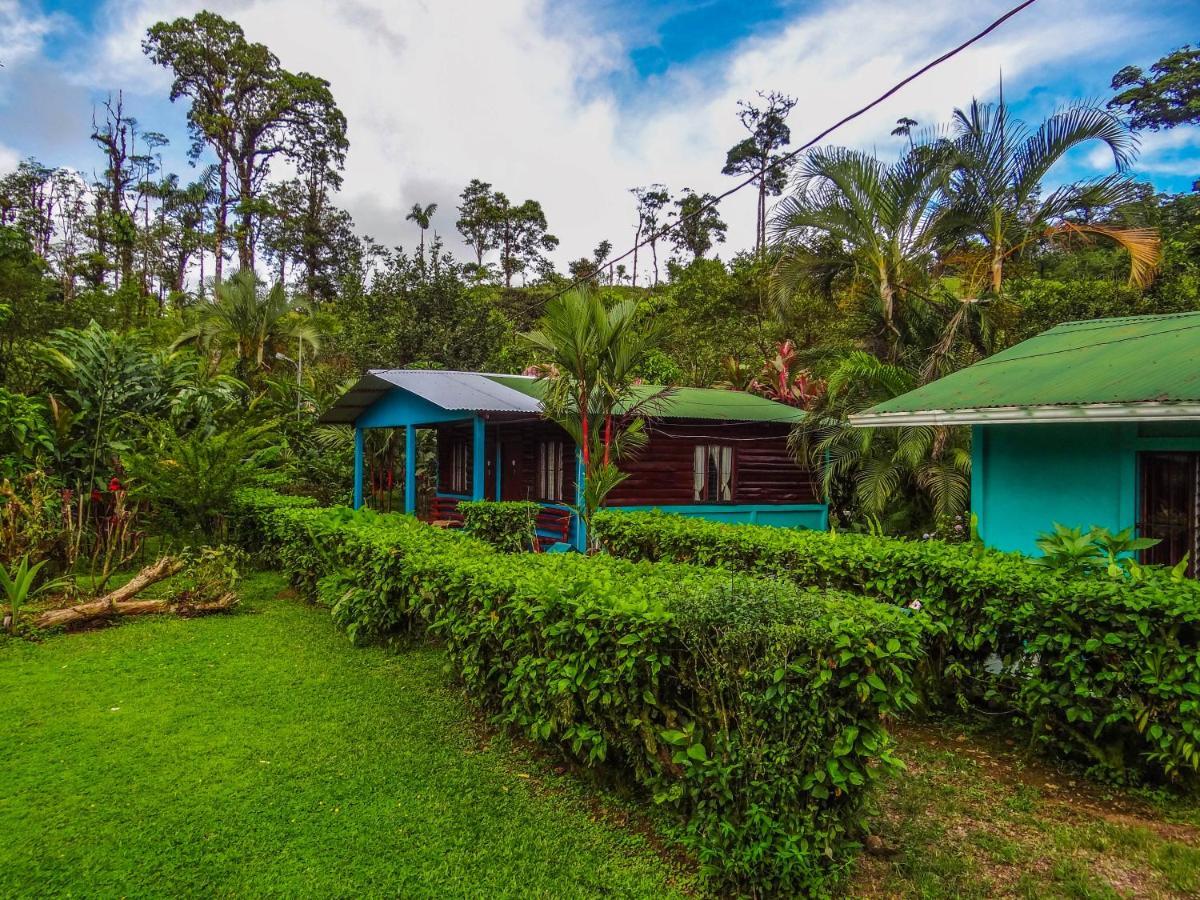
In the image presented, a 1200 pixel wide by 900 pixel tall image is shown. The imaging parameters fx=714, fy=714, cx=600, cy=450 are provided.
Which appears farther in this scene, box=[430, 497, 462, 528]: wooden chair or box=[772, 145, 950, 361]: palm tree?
box=[430, 497, 462, 528]: wooden chair

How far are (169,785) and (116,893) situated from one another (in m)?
0.97

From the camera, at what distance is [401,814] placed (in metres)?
3.41

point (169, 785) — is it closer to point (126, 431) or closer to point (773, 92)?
point (126, 431)

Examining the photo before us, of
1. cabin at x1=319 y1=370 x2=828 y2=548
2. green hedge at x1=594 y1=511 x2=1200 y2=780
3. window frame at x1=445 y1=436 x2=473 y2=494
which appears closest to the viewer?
green hedge at x1=594 y1=511 x2=1200 y2=780

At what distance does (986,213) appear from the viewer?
1145 centimetres

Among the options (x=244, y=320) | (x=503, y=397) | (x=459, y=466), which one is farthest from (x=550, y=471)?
(x=244, y=320)

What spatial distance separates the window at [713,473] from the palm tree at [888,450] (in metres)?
1.32

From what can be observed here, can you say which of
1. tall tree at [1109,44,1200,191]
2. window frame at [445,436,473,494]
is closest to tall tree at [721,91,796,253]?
tall tree at [1109,44,1200,191]

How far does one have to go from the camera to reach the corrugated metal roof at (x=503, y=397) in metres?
11.4

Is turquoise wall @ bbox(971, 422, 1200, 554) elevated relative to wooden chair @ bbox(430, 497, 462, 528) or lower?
elevated

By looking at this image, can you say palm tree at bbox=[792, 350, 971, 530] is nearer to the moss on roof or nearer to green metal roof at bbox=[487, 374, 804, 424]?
green metal roof at bbox=[487, 374, 804, 424]

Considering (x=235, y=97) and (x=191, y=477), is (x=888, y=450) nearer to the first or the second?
(x=191, y=477)

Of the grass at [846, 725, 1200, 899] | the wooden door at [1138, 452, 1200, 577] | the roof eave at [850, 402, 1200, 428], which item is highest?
the roof eave at [850, 402, 1200, 428]

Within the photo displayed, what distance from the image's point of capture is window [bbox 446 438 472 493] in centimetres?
1652
